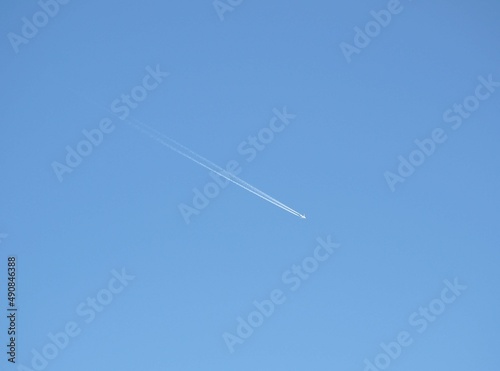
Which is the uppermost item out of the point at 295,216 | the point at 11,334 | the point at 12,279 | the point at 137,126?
the point at 295,216

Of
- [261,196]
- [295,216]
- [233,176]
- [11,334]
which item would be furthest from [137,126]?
[11,334]

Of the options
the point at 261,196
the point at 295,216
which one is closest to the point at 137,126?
the point at 261,196

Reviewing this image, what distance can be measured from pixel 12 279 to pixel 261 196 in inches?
165

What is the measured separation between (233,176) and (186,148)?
91cm

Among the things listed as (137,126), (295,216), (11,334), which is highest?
(295,216)

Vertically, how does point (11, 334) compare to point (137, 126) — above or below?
below

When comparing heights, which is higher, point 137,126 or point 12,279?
point 137,126

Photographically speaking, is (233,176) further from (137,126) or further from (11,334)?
(11,334)

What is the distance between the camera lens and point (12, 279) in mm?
8312

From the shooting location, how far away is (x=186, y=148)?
8.71 meters

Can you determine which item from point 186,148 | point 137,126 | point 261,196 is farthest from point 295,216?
point 137,126

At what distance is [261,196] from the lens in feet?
28.6

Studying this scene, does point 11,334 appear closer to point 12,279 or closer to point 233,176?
point 12,279

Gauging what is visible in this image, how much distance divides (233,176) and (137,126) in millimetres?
1791
